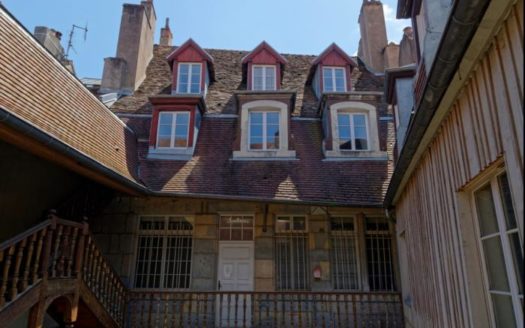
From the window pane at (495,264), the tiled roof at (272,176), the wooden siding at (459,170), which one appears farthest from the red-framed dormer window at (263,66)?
the window pane at (495,264)

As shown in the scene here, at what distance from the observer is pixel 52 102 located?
604 centimetres

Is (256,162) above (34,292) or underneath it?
above

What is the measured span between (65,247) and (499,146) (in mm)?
5326

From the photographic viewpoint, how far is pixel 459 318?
10.8ft

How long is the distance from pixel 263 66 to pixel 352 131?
10.9 ft

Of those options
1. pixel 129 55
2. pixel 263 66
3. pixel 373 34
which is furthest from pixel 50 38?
pixel 373 34

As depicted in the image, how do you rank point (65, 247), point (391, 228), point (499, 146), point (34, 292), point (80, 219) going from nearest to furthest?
point (499, 146), point (34, 292), point (65, 247), point (80, 219), point (391, 228)

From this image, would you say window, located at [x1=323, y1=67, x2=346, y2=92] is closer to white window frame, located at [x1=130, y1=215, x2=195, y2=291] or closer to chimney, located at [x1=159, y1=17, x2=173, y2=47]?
white window frame, located at [x1=130, y1=215, x2=195, y2=291]

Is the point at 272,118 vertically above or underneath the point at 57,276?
above

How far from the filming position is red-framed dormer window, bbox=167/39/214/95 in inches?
410

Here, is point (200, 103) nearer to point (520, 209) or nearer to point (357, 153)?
point (357, 153)

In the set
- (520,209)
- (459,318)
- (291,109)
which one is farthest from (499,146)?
(291,109)

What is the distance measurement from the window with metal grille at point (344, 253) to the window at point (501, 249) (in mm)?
5410

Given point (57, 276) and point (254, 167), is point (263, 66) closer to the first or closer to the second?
point (254, 167)
